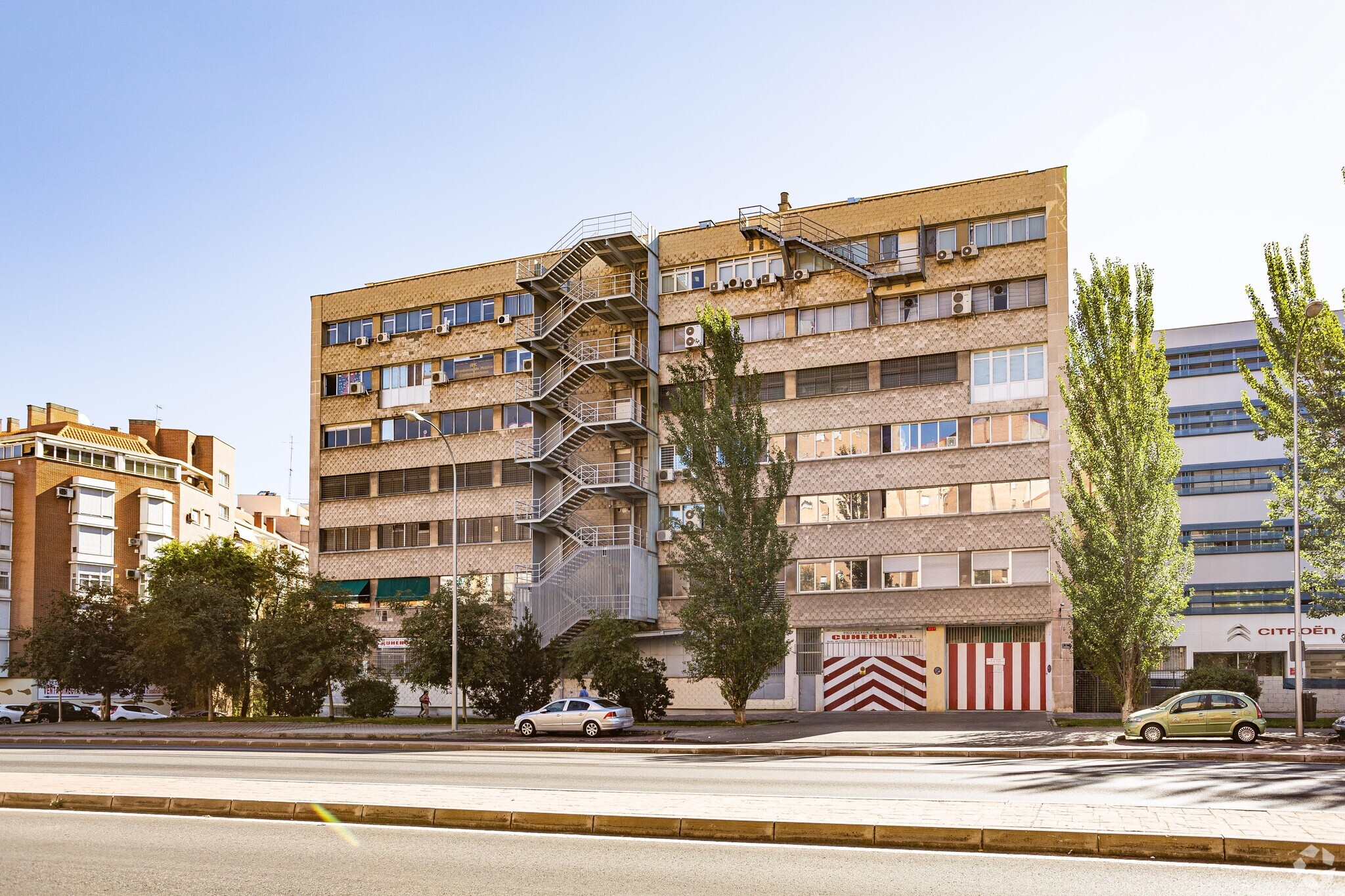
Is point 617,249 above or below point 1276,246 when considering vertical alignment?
above

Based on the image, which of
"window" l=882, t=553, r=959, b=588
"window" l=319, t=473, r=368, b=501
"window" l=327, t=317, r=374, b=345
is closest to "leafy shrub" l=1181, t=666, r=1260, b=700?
"window" l=882, t=553, r=959, b=588

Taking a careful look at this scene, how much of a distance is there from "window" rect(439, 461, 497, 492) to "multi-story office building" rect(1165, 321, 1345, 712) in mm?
31338

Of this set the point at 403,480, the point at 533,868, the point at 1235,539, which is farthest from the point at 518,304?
the point at 533,868

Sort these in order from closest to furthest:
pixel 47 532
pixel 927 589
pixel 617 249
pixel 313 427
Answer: pixel 927 589 → pixel 617 249 → pixel 313 427 → pixel 47 532

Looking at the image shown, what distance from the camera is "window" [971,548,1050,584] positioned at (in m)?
43.2

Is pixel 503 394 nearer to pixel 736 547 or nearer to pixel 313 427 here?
pixel 313 427

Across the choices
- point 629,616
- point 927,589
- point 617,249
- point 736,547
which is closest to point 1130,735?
A: point 736,547

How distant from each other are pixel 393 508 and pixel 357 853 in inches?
1824

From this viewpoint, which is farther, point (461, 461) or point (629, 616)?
point (461, 461)

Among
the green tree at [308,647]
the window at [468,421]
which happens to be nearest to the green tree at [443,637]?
the green tree at [308,647]

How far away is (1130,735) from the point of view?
29.1 m

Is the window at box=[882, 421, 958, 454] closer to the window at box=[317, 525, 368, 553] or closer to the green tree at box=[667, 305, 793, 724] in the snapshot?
the green tree at box=[667, 305, 793, 724]

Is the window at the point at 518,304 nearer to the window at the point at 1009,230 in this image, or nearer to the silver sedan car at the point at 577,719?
the window at the point at 1009,230

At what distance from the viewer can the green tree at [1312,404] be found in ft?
115
